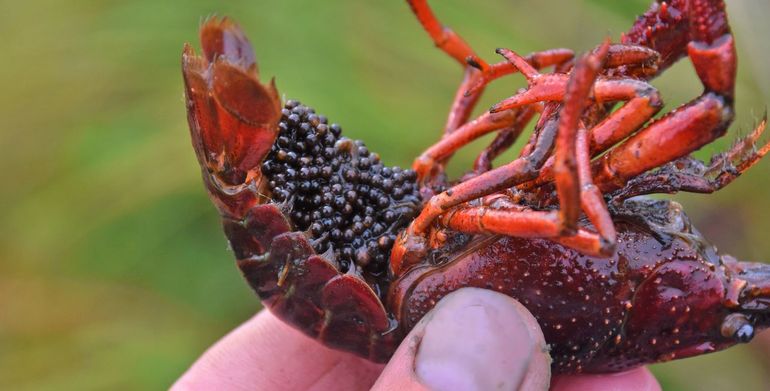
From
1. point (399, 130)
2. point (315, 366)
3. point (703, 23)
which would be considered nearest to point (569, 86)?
point (703, 23)

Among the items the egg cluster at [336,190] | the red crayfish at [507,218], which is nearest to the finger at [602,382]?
the red crayfish at [507,218]

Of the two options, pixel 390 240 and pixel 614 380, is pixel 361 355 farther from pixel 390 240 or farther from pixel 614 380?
pixel 614 380

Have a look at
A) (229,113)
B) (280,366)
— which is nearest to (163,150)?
(280,366)

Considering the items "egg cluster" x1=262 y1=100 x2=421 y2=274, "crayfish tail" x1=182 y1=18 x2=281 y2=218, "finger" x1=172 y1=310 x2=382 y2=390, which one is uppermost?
"crayfish tail" x1=182 y1=18 x2=281 y2=218

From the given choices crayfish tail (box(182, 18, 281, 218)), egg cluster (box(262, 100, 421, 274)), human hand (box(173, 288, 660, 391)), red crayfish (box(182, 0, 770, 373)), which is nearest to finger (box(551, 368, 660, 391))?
red crayfish (box(182, 0, 770, 373))

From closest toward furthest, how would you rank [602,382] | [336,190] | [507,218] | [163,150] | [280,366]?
[507,218] → [336,190] → [602,382] → [280,366] → [163,150]

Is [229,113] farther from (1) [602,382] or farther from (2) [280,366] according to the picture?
(1) [602,382]

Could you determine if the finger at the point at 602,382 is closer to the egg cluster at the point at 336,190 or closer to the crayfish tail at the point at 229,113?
the egg cluster at the point at 336,190

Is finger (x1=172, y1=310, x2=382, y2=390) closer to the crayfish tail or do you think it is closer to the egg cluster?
the egg cluster
